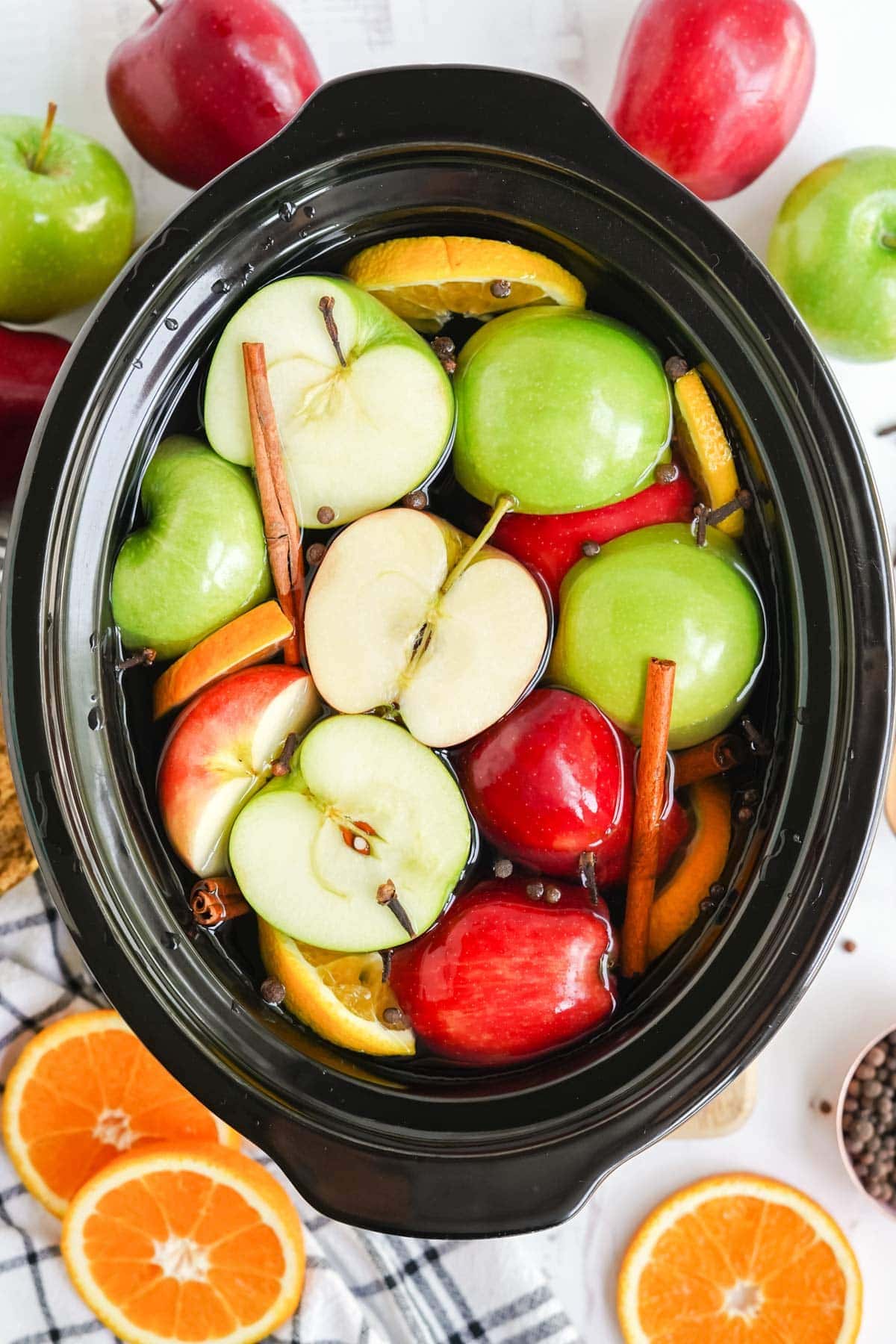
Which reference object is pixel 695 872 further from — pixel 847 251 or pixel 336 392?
pixel 847 251

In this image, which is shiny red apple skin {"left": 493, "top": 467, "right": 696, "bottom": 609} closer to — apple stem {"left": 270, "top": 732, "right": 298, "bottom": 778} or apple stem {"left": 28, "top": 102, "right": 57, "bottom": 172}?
apple stem {"left": 270, "top": 732, "right": 298, "bottom": 778}

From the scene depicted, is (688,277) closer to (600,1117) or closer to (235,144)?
(235,144)

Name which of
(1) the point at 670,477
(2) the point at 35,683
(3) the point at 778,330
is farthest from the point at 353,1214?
(3) the point at 778,330

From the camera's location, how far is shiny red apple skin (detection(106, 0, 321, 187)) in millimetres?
1105

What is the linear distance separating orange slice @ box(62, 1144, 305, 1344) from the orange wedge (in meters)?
0.63

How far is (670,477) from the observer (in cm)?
102

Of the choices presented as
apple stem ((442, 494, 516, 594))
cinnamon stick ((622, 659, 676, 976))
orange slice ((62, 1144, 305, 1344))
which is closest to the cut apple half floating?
apple stem ((442, 494, 516, 594))

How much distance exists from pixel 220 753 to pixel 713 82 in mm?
869

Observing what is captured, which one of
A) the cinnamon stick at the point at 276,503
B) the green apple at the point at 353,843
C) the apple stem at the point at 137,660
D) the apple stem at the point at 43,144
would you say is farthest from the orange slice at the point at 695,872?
the apple stem at the point at 43,144

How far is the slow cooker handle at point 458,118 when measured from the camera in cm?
88

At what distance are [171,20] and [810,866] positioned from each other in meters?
1.06

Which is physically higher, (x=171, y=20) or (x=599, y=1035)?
(x=171, y=20)

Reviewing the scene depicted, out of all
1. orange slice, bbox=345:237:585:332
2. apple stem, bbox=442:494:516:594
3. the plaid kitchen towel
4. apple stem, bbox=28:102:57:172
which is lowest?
the plaid kitchen towel

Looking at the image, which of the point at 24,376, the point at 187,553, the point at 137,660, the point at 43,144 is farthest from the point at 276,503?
the point at 43,144
